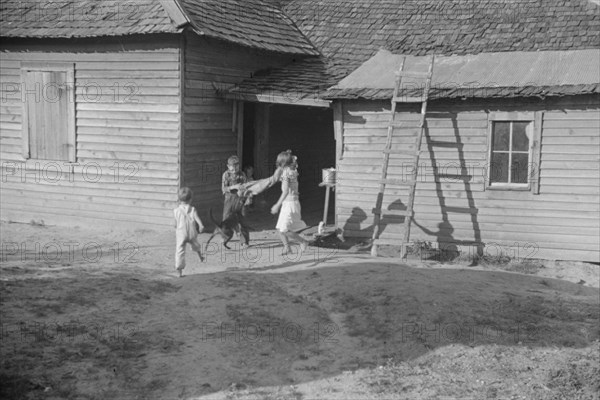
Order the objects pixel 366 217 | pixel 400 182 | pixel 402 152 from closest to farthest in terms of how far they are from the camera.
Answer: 1. pixel 400 182
2. pixel 402 152
3. pixel 366 217

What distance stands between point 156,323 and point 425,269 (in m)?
4.65

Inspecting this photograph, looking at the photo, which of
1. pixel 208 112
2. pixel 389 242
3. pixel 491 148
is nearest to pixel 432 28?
pixel 491 148

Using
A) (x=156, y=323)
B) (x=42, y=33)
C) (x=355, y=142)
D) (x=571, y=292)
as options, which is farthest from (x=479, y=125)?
(x=42, y=33)

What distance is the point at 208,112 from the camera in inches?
560

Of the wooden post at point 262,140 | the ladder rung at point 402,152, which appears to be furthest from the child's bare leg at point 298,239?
the wooden post at point 262,140

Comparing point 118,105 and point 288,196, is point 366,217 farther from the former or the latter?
point 118,105

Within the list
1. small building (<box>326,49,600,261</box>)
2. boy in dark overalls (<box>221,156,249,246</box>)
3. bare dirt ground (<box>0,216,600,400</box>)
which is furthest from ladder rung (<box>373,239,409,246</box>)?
boy in dark overalls (<box>221,156,249,246</box>)

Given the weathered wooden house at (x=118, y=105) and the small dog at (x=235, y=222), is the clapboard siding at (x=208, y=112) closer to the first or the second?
the weathered wooden house at (x=118, y=105)

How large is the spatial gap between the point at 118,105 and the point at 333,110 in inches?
154

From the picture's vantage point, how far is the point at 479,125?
41.3 feet

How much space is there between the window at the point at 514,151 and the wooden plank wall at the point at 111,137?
5.44m

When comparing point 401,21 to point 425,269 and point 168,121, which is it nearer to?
point 168,121

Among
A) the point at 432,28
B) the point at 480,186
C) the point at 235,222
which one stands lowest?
the point at 235,222

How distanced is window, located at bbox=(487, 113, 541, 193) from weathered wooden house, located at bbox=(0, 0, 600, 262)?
23 millimetres
